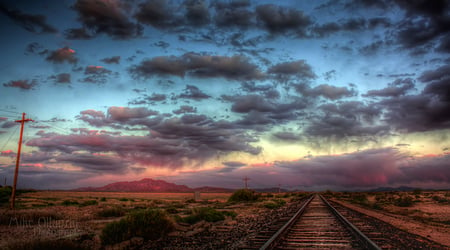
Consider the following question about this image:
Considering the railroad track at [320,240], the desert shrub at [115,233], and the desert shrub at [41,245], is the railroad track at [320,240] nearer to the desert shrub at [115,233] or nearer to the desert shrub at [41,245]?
the desert shrub at [115,233]

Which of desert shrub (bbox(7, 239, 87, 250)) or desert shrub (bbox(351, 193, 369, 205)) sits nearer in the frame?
desert shrub (bbox(7, 239, 87, 250))

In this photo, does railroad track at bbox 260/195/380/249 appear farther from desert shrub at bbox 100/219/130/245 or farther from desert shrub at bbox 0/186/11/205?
desert shrub at bbox 0/186/11/205

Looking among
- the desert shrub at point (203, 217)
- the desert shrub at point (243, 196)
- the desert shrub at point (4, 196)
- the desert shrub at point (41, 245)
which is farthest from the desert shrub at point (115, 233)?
the desert shrub at point (4, 196)

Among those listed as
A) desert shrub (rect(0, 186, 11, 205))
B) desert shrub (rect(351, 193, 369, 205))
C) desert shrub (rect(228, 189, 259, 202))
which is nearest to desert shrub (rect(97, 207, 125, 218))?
desert shrub (rect(228, 189, 259, 202))

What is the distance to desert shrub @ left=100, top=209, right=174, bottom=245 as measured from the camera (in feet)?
31.7

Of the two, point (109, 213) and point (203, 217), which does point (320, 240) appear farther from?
point (109, 213)

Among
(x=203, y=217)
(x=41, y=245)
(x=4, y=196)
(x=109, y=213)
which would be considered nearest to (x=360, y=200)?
(x=203, y=217)

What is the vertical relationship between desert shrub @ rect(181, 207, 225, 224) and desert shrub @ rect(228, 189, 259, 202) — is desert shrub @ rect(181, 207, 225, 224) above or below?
above

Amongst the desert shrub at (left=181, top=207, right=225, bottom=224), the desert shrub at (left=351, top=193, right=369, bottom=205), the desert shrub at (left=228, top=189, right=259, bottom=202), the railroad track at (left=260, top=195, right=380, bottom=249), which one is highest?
the railroad track at (left=260, top=195, right=380, bottom=249)

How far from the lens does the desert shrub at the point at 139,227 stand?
31.7 feet

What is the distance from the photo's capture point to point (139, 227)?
10.4 metres

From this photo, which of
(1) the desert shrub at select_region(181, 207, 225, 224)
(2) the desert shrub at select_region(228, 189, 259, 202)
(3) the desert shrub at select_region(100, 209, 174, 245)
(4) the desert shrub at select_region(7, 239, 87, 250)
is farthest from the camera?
(2) the desert shrub at select_region(228, 189, 259, 202)

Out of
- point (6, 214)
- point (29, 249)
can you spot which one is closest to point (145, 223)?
point (29, 249)

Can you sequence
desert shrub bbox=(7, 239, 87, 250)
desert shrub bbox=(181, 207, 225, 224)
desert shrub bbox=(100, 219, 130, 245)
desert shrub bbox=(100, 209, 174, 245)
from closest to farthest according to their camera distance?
desert shrub bbox=(7, 239, 87, 250)
desert shrub bbox=(100, 219, 130, 245)
desert shrub bbox=(100, 209, 174, 245)
desert shrub bbox=(181, 207, 225, 224)
